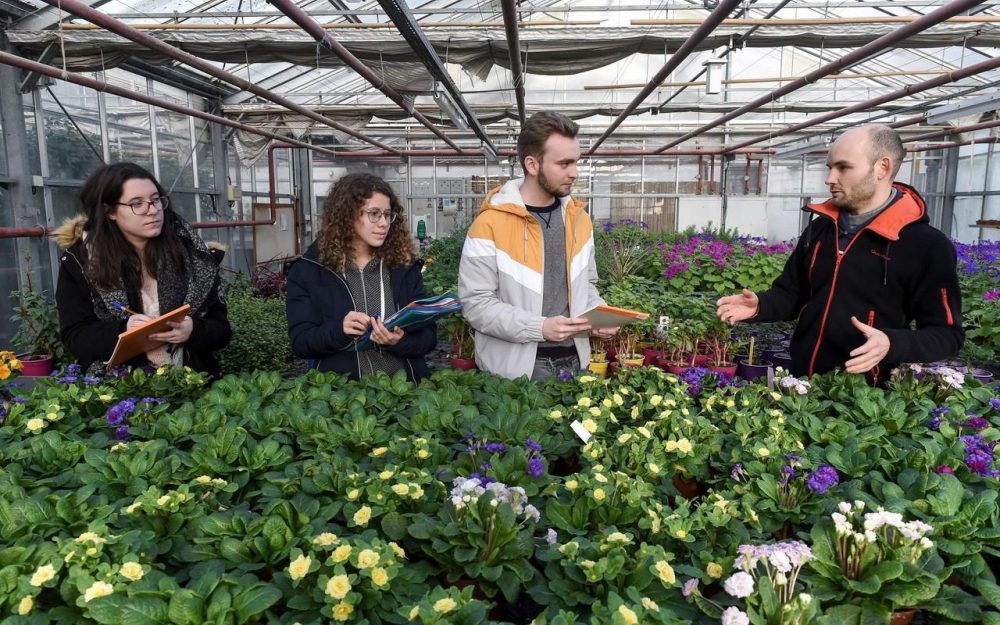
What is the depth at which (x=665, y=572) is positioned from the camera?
0.86 meters

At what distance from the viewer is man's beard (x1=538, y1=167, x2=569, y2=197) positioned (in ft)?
6.77

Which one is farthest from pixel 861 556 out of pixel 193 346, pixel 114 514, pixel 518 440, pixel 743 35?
pixel 743 35

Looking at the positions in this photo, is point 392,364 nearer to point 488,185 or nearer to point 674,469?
point 674,469

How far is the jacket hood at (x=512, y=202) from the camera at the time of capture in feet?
6.89

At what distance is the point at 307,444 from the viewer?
1403 mm

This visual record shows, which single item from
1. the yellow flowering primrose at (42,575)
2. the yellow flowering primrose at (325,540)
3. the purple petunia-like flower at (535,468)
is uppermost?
the yellow flowering primrose at (325,540)

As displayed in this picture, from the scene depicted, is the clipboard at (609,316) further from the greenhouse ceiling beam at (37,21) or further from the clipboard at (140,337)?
the greenhouse ceiling beam at (37,21)

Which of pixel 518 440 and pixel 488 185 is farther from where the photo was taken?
pixel 488 185

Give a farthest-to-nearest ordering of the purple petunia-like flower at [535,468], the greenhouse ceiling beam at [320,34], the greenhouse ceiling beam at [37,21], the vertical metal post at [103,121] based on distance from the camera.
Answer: the vertical metal post at [103,121] < the greenhouse ceiling beam at [37,21] < the greenhouse ceiling beam at [320,34] < the purple petunia-like flower at [535,468]

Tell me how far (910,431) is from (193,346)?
87.4 inches

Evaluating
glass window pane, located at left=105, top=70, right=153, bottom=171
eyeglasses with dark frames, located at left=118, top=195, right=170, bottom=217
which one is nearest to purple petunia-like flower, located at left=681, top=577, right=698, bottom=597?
eyeglasses with dark frames, located at left=118, top=195, right=170, bottom=217

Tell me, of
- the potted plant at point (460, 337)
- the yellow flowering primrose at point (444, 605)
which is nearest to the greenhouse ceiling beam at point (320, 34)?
the potted plant at point (460, 337)

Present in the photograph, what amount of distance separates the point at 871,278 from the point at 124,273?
2464mm

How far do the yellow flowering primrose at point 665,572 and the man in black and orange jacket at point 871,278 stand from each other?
117 cm
